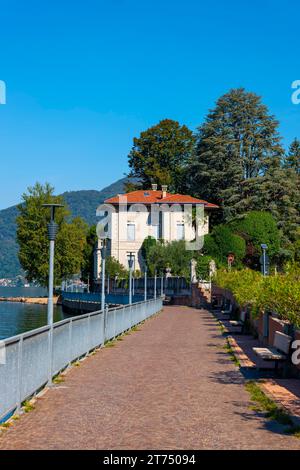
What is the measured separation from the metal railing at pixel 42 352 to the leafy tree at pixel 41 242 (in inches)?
2443

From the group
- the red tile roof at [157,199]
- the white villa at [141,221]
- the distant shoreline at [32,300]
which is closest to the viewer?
the red tile roof at [157,199]

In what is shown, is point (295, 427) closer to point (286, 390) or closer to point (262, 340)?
point (286, 390)

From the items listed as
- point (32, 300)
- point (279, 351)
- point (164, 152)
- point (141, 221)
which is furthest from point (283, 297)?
point (32, 300)

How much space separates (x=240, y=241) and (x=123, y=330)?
4349 centimetres

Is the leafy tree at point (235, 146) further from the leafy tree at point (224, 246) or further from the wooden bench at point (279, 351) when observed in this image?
the wooden bench at point (279, 351)

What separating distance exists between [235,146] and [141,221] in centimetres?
1532

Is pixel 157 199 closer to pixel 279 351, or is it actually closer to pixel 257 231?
pixel 257 231

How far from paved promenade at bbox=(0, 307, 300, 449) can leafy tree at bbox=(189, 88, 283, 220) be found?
2276 inches

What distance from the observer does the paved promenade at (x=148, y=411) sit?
780cm

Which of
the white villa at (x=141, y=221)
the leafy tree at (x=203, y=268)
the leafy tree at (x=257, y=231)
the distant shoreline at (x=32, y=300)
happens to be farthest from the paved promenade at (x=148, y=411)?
the distant shoreline at (x=32, y=300)

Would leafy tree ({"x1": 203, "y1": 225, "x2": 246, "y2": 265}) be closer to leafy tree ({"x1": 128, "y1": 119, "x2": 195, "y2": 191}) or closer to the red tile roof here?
the red tile roof

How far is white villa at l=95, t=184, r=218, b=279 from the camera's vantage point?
79.7 meters

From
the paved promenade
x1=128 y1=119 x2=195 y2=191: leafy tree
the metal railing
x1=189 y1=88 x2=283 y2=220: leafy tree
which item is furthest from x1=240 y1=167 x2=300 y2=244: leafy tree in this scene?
the paved promenade

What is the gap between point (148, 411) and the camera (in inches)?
384
